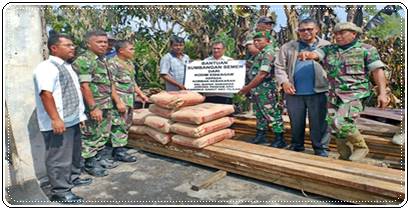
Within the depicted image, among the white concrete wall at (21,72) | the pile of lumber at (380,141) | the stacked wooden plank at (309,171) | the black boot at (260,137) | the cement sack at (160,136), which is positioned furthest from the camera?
the black boot at (260,137)

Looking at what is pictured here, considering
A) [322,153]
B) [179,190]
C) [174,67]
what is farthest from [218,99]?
[179,190]

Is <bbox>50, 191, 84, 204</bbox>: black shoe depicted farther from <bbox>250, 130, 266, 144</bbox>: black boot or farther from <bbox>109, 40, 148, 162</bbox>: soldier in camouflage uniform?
<bbox>250, 130, 266, 144</bbox>: black boot

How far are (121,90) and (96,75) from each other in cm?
45

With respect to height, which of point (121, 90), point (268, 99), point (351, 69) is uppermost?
point (351, 69)

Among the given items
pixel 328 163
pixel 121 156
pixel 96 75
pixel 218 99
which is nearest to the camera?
pixel 328 163

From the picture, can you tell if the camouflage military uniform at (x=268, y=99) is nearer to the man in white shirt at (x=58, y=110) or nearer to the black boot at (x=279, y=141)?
the black boot at (x=279, y=141)

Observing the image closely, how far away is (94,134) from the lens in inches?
157

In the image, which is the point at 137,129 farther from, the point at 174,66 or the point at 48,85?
the point at 48,85

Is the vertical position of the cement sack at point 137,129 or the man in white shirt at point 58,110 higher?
the man in white shirt at point 58,110

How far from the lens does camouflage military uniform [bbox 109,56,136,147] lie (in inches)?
168

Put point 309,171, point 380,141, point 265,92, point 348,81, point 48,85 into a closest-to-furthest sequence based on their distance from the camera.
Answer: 1. point 48,85
2. point 309,171
3. point 348,81
4. point 380,141
5. point 265,92

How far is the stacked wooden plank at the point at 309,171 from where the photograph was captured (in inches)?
113

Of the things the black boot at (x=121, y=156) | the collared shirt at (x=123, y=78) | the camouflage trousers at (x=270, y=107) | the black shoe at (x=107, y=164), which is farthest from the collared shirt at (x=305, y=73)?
the black shoe at (x=107, y=164)

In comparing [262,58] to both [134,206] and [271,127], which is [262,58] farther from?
[134,206]
